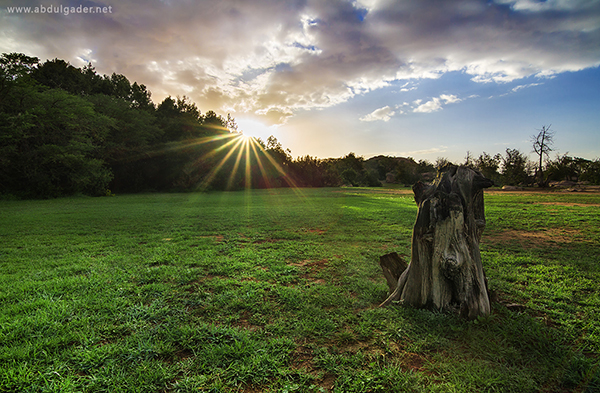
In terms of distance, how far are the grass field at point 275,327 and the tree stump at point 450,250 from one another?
0.19m

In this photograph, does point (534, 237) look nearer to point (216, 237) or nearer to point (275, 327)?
point (275, 327)

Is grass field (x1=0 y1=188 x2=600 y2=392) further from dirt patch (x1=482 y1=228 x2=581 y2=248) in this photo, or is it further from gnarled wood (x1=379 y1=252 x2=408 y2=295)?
dirt patch (x1=482 y1=228 x2=581 y2=248)

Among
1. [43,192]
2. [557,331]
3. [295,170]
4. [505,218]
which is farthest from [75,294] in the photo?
[295,170]

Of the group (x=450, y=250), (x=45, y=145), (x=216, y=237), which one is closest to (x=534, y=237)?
(x=450, y=250)

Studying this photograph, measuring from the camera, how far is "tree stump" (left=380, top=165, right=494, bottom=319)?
8.70ft

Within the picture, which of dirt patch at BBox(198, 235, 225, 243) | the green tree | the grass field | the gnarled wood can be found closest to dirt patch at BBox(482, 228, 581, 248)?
the grass field

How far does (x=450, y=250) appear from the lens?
2672 millimetres

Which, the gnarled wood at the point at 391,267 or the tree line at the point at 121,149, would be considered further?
the tree line at the point at 121,149

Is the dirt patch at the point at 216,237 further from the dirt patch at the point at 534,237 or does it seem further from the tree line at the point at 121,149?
the tree line at the point at 121,149

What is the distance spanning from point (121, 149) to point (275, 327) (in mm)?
34042

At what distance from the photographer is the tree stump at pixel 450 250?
8.70 feet

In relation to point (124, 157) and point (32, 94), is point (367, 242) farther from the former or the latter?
point (124, 157)

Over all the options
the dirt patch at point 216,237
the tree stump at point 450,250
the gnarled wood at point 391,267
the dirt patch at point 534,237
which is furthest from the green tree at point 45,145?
the dirt patch at point 534,237

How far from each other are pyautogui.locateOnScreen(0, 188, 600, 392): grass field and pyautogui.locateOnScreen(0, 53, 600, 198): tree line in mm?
10569
